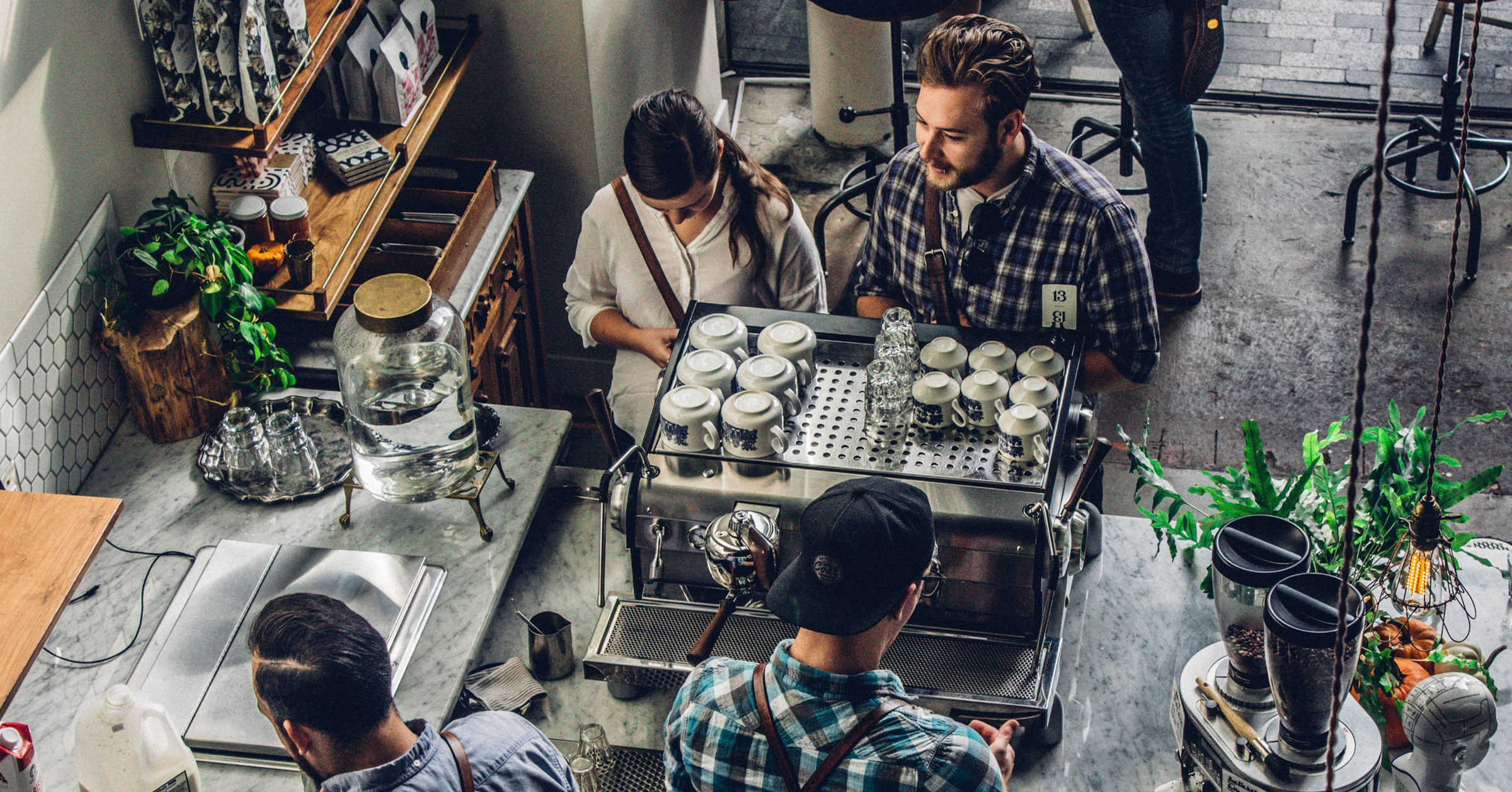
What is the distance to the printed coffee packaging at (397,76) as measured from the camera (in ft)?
11.7

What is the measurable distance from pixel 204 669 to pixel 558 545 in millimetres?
717

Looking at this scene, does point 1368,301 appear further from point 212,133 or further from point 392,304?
point 212,133

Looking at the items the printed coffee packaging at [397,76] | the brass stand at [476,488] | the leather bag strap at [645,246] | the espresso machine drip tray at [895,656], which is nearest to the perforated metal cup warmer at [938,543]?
the espresso machine drip tray at [895,656]

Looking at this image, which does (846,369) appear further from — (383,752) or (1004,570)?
(383,752)

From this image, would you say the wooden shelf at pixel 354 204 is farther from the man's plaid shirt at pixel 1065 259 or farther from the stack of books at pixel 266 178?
the man's plaid shirt at pixel 1065 259

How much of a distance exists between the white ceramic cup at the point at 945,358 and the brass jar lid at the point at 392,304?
932mm

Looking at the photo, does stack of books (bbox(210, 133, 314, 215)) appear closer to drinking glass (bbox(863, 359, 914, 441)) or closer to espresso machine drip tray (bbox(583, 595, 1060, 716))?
espresso machine drip tray (bbox(583, 595, 1060, 716))

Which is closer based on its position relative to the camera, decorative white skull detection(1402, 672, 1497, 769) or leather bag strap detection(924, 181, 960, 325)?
decorative white skull detection(1402, 672, 1497, 769)

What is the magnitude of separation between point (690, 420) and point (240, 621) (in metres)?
0.91

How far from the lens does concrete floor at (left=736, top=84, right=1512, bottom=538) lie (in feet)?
15.1

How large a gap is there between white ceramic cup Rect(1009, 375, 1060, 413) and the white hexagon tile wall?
1.87 meters

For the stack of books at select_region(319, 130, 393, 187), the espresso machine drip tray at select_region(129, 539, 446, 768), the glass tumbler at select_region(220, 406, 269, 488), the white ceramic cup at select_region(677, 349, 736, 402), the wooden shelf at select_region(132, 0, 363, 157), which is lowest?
the espresso machine drip tray at select_region(129, 539, 446, 768)

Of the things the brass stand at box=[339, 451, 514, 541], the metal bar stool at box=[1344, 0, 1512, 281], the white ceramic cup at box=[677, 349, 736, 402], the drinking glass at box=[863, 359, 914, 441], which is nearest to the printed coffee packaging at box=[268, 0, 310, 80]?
the brass stand at box=[339, 451, 514, 541]

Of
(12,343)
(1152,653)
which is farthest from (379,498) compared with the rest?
(1152,653)
